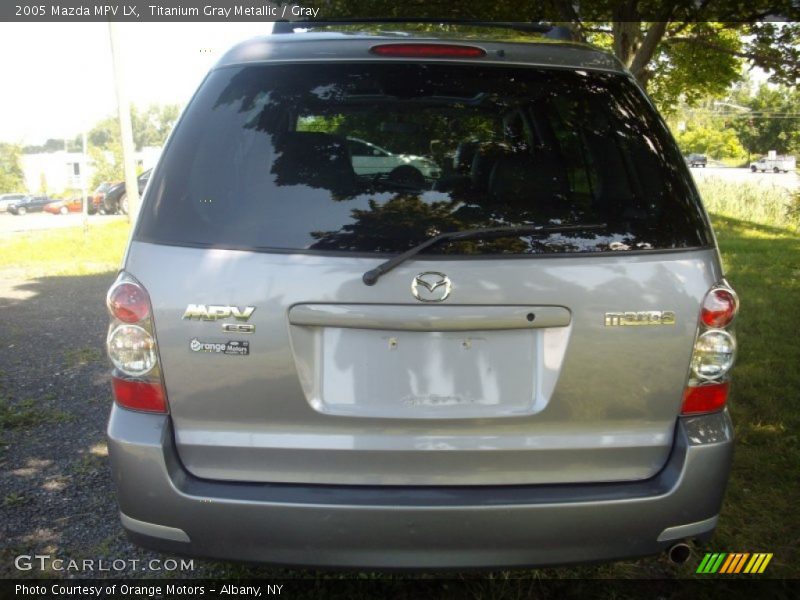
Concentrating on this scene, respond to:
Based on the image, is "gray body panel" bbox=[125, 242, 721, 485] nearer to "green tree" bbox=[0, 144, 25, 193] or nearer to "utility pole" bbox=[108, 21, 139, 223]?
"utility pole" bbox=[108, 21, 139, 223]

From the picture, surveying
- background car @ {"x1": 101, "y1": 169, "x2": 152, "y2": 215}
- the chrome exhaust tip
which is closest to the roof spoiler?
the chrome exhaust tip

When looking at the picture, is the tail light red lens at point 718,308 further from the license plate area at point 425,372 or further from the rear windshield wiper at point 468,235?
the license plate area at point 425,372

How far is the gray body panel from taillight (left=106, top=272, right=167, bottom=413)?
39 mm

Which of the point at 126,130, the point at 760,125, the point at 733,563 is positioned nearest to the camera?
the point at 733,563

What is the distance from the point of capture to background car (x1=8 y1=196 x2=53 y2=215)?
46.5 metres

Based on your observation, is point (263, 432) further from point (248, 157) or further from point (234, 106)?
point (234, 106)

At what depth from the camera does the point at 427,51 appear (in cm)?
233

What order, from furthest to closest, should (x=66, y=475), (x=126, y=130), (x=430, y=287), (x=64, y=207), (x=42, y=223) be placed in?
1. (x=64, y=207)
2. (x=42, y=223)
3. (x=126, y=130)
4. (x=66, y=475)
5. (x=430, y=287)

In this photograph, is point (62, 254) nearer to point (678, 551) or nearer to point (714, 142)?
point (678, 551)

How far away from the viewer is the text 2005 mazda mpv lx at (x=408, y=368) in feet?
6.55

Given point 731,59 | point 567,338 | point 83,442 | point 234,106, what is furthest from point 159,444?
point 731,59

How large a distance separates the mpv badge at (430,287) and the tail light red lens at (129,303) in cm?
75

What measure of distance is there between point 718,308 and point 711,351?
125mm

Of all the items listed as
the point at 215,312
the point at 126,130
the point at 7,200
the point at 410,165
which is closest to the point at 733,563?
the point at 410,165
